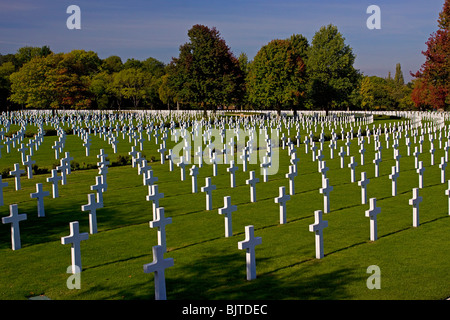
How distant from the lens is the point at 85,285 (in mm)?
6992

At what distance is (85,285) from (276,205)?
6.32 m

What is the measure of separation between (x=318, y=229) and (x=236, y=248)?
64.0 inches

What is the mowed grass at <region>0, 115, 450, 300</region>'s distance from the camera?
673cm

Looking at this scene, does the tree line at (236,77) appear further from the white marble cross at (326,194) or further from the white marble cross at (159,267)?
the white marble cross at (159,267)

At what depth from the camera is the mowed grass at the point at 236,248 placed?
6.73 m

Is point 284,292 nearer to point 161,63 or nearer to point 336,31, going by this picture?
point 336,31

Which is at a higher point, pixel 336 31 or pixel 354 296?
pixel 336 31

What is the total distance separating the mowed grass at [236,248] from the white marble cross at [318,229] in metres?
0.15

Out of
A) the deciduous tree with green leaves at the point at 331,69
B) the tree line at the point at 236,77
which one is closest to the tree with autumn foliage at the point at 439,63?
the tree line at the point at 236,77

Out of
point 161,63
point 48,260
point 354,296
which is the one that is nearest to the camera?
point 354,296

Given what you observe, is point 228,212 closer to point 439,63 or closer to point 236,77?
point 439,63

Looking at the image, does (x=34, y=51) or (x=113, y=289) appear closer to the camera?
(x=113, y=289)
